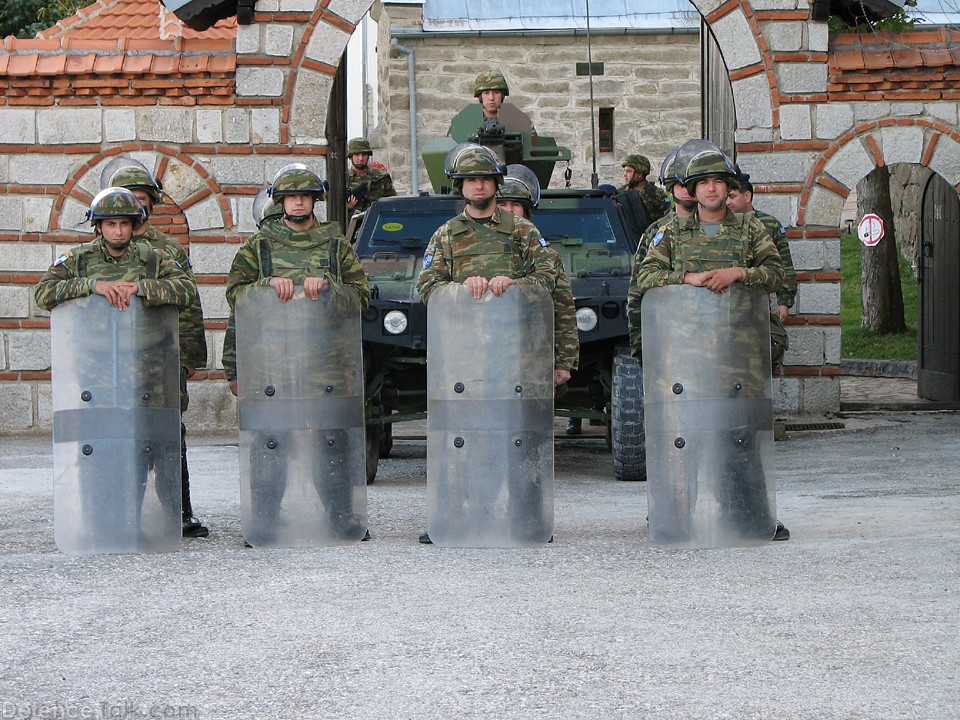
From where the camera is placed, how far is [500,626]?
550cm

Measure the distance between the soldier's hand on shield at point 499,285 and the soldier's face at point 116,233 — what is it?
1679 mm

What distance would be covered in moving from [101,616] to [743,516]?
2.77 m

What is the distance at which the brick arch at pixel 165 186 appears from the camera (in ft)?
44.7

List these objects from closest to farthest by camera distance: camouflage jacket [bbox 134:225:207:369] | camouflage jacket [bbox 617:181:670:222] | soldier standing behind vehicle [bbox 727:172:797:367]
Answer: camouflage jacket [bbox 134:225:207:369], soldier standing behind vehicle [bbox 727:172:797:367], camouflage jacket [bbox 617:181:670:222]

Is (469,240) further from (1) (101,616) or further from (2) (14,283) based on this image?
(2) (14,283)

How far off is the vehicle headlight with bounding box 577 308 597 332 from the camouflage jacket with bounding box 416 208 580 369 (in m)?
2.01

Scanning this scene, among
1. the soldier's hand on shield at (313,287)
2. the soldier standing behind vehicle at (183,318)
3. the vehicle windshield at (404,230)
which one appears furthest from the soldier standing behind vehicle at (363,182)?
the soldier's hand on shield at (313,287)

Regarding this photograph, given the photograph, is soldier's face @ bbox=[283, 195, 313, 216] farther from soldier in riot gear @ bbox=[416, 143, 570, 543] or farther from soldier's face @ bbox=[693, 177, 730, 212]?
soldier's face @ bbox=[693, 177, 730, 212]

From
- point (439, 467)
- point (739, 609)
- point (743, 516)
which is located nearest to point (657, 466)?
point (743, 516)

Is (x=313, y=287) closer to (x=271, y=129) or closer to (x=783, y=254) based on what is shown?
(x=783, y=254)

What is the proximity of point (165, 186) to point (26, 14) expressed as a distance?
46.8ft

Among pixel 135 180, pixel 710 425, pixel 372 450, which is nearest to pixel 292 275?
pixel 135 180

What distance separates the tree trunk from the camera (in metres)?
20.5

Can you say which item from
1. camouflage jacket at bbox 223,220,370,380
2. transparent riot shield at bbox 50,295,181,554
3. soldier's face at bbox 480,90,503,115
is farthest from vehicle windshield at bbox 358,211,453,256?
Answer: transparent riot shield at bbox 50,295,181,554
